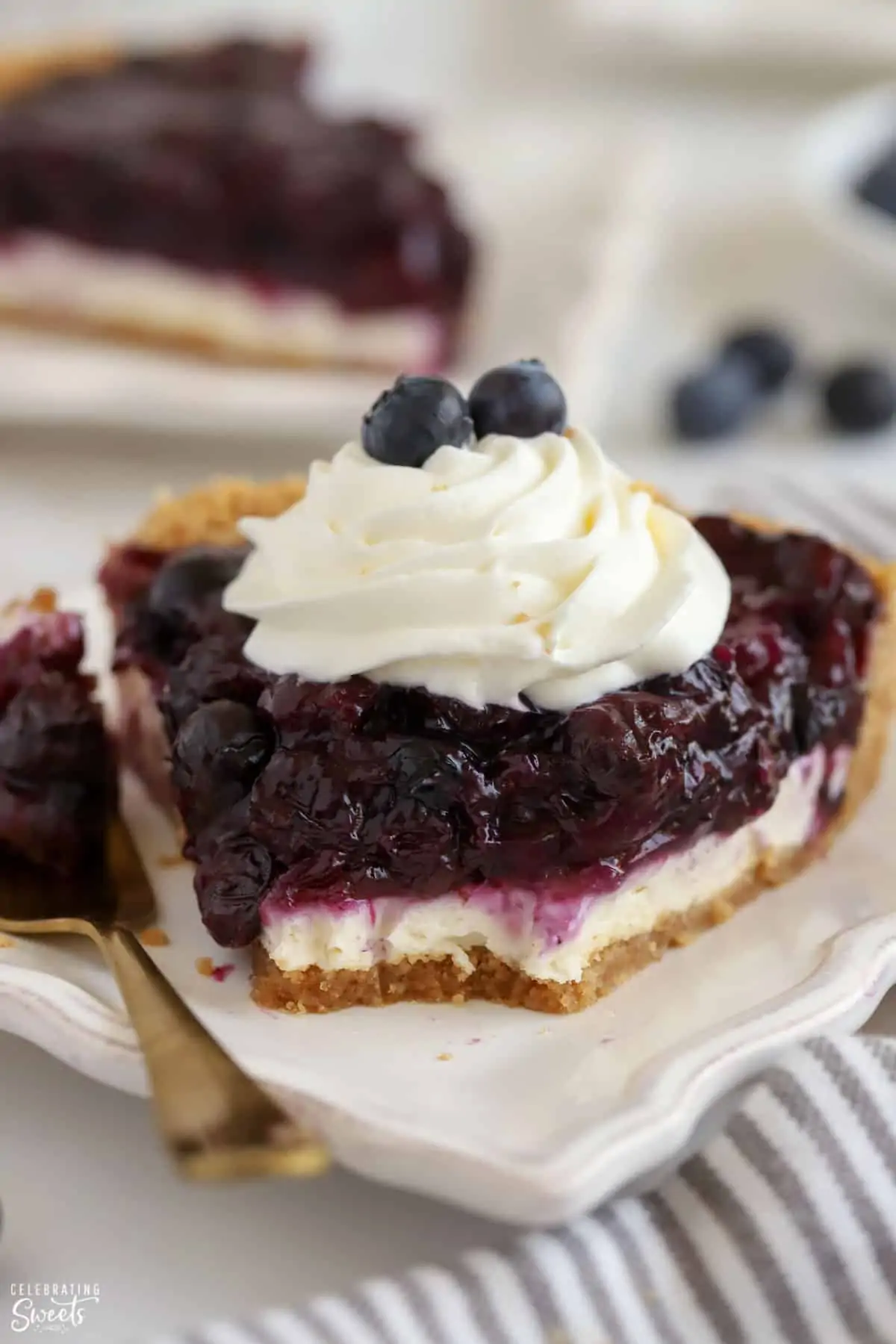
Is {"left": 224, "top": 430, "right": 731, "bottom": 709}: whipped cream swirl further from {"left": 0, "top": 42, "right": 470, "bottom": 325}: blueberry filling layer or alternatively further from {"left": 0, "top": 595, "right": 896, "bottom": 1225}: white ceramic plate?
{"left": 0, "top": 42, "right": 470, "bottom": 325}: blueberry filling layer

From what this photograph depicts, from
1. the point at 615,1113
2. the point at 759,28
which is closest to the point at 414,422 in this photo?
the point at 615,1113

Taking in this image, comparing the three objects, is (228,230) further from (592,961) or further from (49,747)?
(592,961)

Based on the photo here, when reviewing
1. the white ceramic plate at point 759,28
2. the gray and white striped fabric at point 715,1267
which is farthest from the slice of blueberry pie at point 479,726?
the white ceramic plate at point 759,28

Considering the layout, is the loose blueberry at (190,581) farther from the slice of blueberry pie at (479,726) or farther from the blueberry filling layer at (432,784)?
the blueberry filling layer at (432,784)

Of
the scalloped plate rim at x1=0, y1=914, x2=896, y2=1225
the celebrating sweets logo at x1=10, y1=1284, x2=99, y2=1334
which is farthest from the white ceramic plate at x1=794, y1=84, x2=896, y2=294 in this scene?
the celebrating sweets logo at x1=10, y1=1284, x2=99, y2=1334

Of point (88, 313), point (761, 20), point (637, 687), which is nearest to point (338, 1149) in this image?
point (637, 687)

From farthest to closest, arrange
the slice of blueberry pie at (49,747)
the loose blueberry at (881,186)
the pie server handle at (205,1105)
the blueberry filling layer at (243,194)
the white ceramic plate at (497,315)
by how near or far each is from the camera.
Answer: the loose blueberry at (881,186), the blueberry filling layer at (243,194), the white ceramic plate at (497,315), the slice of blueberry pie at (49,747), the pie server handle at (205,1105)

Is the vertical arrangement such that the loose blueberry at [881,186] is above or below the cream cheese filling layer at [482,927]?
above

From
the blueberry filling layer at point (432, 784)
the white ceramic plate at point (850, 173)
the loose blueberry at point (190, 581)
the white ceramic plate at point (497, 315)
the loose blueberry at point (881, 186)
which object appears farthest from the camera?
the loose blueberry at point (881, 186)
